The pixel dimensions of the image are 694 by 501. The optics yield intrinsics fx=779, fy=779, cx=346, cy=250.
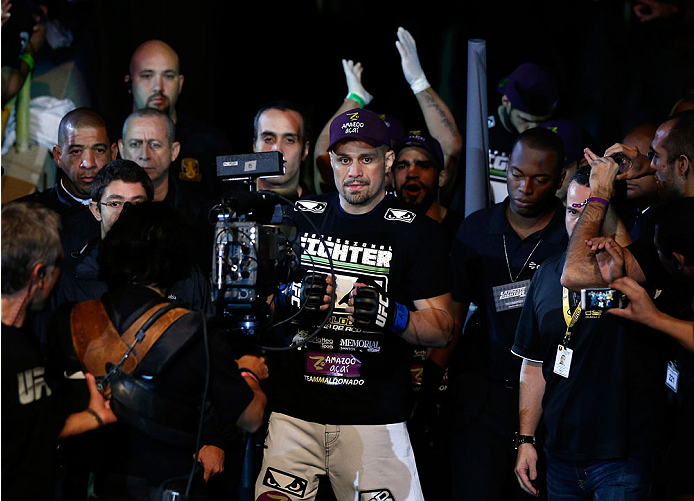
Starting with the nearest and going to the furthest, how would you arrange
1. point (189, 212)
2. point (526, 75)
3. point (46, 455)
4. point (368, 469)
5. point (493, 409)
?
point (46, 455), point (368, 469), point (493, 409), point (189, 212), point (526, 75)

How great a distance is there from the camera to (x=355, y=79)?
5.99 meters

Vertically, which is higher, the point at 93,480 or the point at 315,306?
the point at 315,306

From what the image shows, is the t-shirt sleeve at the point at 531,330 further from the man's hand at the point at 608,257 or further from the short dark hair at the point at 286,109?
the short dark hair at the point at 286,109

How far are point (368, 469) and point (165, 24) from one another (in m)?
4.30

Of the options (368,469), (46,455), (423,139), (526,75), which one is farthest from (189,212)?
(526,75)

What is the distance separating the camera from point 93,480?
2.84 meters

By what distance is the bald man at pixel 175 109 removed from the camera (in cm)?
553

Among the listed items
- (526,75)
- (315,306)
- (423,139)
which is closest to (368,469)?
(315,306)

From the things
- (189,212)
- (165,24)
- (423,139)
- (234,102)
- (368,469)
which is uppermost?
(165,24)

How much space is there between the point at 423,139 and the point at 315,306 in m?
2.19

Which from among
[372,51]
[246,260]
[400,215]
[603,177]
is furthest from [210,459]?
[372,51]

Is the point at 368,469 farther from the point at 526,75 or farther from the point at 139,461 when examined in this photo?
the point at 526,75

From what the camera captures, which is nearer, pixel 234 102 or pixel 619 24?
pixel 234 102

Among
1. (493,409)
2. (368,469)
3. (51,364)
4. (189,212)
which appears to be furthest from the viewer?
(189,212)
